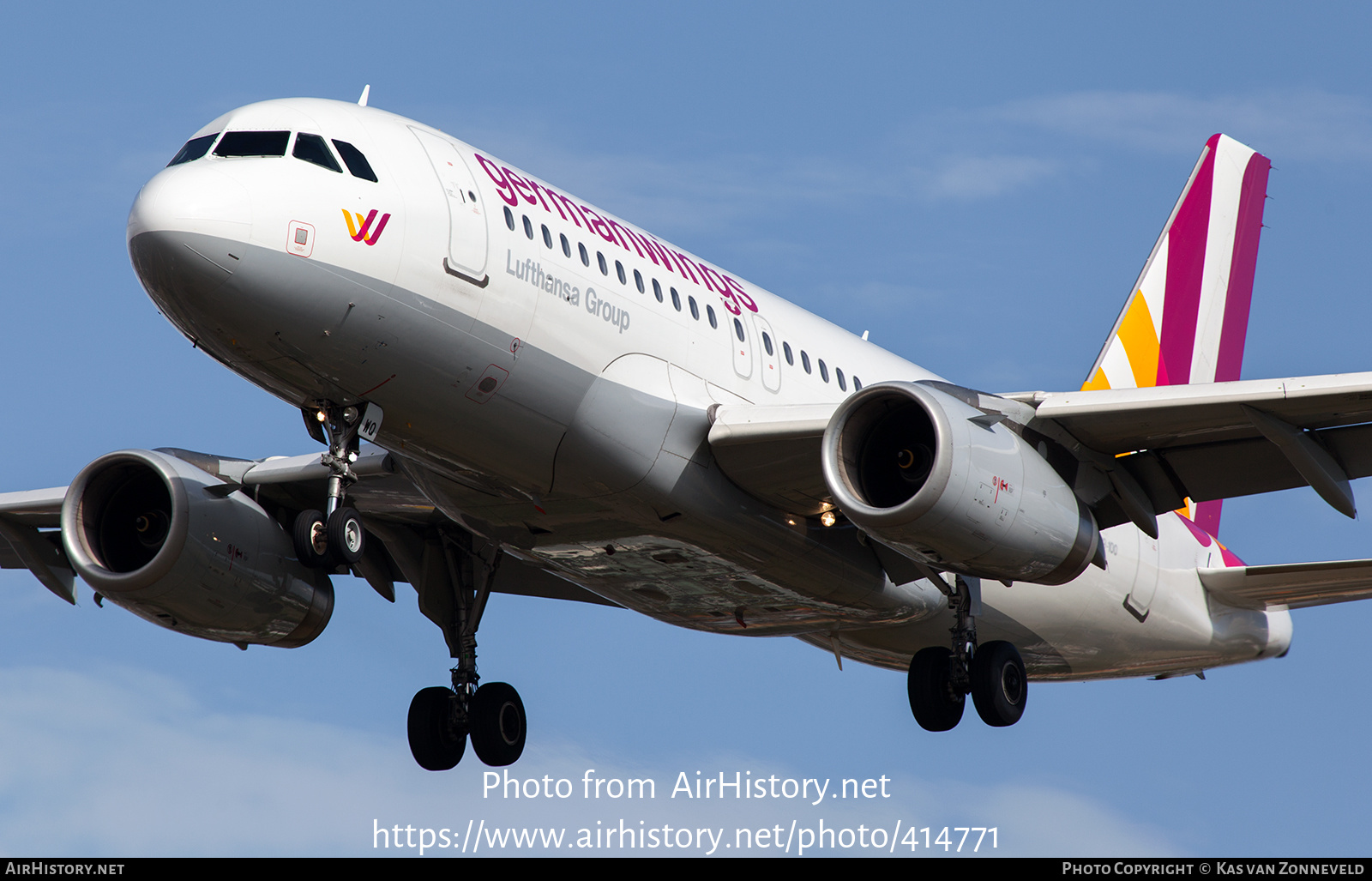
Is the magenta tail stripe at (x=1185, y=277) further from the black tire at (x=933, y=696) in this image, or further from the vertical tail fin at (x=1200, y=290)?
the black tire at (x=933, y=696)

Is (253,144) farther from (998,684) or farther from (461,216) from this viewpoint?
(998,684)

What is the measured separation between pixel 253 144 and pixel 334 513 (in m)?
3.87

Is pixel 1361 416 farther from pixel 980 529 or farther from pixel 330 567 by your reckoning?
pixel 330 567

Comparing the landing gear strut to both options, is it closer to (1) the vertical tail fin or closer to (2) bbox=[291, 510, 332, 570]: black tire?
(2) bbox=[291, 510, 332, 570]: black tire

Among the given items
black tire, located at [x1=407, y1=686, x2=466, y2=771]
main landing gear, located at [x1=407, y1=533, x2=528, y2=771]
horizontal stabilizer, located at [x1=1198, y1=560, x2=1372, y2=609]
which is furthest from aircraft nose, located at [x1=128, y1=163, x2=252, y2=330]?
horizontal stabilizer, located at [x1=1198, y1=560, x2=1372, y2=609]

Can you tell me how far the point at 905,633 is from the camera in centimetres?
2469

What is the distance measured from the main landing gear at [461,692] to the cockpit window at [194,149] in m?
7.96

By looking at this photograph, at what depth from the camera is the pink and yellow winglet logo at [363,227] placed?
59.0 ft

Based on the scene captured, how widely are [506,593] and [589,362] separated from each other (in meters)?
9.32

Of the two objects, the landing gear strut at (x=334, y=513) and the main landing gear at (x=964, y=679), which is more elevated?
the main landing gear at (x=964, y=679)

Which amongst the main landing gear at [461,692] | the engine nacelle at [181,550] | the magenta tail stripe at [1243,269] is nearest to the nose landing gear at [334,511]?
the engine nacelle at [181,550]

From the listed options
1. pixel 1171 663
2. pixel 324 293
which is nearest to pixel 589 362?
pixel 324 293

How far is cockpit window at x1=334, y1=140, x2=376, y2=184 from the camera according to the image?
60.1ft

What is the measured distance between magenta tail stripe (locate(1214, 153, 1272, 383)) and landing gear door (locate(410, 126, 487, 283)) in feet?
63.5
